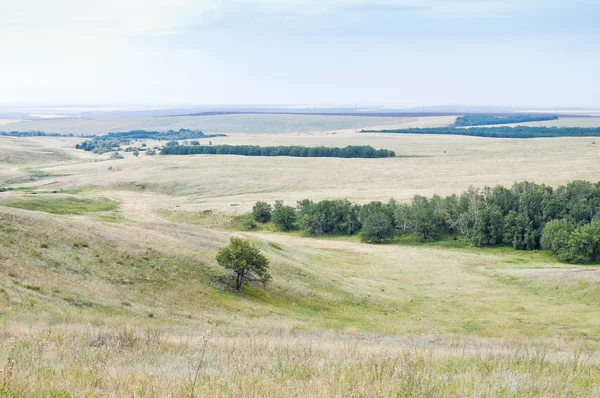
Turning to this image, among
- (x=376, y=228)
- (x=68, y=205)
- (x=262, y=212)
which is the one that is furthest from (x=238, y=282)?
(x=68, y=205)

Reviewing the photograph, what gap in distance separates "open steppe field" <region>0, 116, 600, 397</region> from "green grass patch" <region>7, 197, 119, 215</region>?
2.28 ft

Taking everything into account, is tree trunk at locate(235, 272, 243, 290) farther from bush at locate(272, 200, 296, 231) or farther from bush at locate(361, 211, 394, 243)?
bush at locate(272, 200, 296, 231)

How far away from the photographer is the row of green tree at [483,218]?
85.2 meters

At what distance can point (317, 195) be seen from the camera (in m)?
133

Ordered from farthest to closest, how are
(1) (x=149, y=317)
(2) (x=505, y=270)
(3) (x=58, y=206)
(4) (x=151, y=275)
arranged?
(3) (x=58, y=206) < (2) (x=505, y=270) < (4) (x=151, y=275) < (1) (x=149, y=317)

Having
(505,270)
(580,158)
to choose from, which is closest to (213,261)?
(505,270)

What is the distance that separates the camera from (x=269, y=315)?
116ft

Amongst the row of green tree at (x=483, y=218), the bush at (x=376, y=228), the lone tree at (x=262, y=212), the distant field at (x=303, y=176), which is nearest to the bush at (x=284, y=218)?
the row of green tree at (x=483, y=218)

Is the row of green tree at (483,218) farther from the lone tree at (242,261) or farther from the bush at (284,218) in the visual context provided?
the lone tree at (242,261)

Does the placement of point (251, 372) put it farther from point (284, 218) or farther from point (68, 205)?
point (68, 205)

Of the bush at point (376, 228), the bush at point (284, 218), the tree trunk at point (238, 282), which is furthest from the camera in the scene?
the bush at point (284, 218)

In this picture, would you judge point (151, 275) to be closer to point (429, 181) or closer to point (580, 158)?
point (429, 181)

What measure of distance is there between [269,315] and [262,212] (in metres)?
76.1

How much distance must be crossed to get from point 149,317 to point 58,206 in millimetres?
90006
